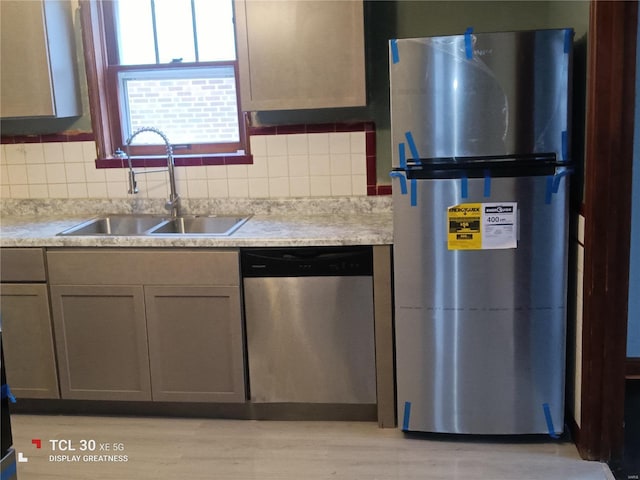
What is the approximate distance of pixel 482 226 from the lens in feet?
8.16

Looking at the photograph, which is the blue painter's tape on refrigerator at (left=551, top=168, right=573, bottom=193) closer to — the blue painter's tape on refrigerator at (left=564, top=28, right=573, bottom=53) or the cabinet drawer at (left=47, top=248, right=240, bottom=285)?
the blue painter's tape on refrigerator at (left=564, top=28, right=573, bottom=53)

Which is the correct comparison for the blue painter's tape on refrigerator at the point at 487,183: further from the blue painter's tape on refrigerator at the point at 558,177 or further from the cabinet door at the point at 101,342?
the cabinet door at the point at 101,342

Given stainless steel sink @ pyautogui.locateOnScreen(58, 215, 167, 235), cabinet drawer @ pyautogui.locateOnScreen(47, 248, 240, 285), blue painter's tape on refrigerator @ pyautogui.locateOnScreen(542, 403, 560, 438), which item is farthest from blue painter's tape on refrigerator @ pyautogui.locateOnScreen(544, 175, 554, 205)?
stainless steel sink @ pyautogui.locateOnScreen(58, 215, 167, 235)

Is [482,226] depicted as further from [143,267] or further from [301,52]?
[143,267]

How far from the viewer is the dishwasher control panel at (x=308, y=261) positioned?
273cm

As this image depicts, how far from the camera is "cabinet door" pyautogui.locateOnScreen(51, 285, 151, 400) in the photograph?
2.90m

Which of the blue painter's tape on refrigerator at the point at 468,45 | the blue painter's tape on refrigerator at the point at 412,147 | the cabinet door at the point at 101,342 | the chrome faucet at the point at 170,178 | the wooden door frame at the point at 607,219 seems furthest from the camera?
the chrome faucet at the point at 170,178

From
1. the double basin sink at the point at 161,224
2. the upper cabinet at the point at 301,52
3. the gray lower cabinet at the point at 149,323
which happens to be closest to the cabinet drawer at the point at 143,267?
the gray lower cabinet at the point at 149,323

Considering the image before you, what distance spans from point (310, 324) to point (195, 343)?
0.52m

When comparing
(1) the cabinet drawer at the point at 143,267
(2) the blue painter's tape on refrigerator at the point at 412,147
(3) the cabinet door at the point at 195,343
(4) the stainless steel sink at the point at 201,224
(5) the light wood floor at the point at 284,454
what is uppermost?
(2) the blue painter's tape on refrigerator at the point at 412,147

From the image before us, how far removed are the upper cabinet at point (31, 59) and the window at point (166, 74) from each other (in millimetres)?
218

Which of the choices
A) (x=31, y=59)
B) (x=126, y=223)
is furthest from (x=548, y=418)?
(x=31, y=59)

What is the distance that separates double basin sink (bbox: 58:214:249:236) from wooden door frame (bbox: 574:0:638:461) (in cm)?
158

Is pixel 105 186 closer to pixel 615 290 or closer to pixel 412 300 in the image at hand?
pixel 412 300
